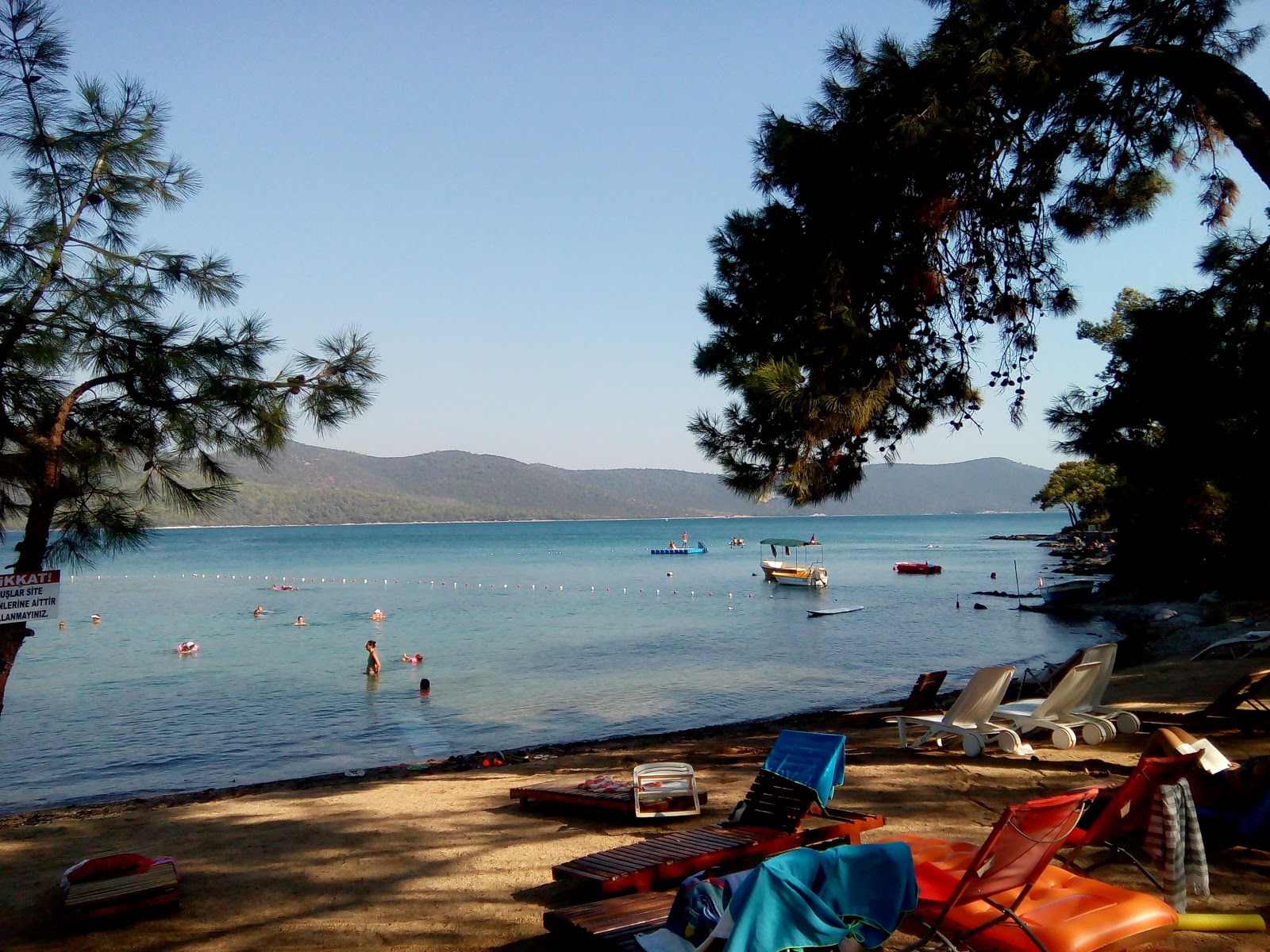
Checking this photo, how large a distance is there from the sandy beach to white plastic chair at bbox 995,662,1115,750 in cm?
16

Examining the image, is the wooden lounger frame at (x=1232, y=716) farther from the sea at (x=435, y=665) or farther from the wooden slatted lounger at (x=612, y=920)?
the sea at (x=435, y=665)

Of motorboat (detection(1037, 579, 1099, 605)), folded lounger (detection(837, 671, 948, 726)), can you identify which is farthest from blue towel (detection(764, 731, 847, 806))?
motorboat (detection(1037, 579, 1099, 605))

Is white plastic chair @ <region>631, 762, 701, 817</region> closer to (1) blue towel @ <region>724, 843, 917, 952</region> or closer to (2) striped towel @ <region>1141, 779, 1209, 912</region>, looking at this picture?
(2) striped towel @ <region>1141, 779, 1209, 912</region>

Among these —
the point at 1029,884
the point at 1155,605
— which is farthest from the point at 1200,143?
the point at 1155,605

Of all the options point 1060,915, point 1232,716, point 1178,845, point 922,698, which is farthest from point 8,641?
point 1232,716

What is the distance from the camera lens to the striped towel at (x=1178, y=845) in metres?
4.38

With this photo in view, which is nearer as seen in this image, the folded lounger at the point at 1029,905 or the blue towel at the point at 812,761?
the folded lounger at the point at 1029,905

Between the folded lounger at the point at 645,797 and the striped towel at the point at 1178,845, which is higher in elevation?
the striped towel at the point at 1178,845

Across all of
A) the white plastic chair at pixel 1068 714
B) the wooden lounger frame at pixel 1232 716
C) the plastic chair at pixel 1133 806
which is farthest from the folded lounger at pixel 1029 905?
the wooden lounger frame at pixel 1232 716

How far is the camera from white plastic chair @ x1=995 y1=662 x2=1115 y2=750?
28.4ft

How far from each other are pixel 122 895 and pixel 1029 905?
15.8 feet

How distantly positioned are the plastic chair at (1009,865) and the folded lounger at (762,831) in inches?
54.1

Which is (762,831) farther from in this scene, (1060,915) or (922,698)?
(922,698)

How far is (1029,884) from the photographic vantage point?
377cm
